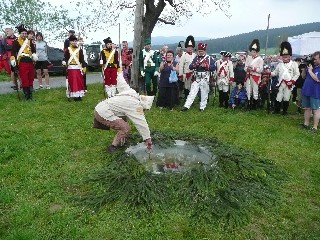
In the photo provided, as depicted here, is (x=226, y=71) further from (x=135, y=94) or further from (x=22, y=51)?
(x=22, y=51)

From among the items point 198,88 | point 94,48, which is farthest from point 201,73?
point 94,48

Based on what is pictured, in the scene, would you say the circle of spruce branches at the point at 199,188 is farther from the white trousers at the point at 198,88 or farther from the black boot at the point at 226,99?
the black boot at the point at 226,99

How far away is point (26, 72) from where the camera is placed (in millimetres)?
11148

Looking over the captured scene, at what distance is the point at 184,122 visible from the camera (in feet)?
32.6

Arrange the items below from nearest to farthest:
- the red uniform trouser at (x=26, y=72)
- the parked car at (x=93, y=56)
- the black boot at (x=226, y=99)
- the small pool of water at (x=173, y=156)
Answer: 1. the small pool of water at (x=173, y=156)
2. the red uniform trouser at (x=26, y=72)
3. the black boot at (x=226, y=99)
4. the parked car at (x=93, y=56)

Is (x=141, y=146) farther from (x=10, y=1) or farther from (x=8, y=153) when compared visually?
(x=10, y=1)

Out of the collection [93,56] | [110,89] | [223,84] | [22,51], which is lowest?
[110,89]

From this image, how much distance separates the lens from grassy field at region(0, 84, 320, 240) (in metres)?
4.64

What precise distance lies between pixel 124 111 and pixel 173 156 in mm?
1377

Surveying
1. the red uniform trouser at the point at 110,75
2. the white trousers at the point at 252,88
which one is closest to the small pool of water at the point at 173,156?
the red uniform trouser at the point at 110,75

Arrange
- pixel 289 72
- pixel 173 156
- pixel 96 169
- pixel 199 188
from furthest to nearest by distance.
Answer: pixel 289 72, pixel 173 156, pixel 96 169, pixel 199 188

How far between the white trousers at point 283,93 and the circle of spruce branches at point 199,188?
4784 millimetres

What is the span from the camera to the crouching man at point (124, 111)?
637 centimetres

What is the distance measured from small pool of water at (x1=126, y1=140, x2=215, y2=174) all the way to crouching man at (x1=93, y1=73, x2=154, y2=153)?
0.34 meters
